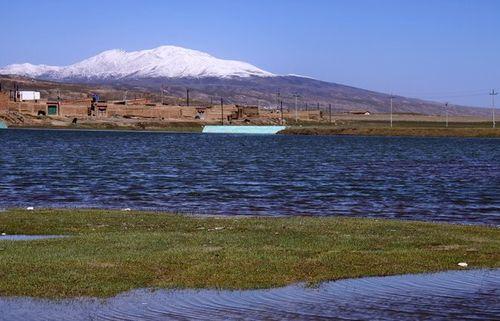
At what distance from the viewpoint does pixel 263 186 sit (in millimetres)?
45906

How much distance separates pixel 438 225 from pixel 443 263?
7.86 metres

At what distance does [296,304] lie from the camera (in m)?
15.1

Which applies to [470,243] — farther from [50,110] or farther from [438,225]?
[50,110]

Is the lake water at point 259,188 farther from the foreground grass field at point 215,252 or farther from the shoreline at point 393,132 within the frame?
the shoreline at point 393,132

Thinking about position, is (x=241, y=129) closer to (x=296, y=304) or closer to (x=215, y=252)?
(x=215, y=252)

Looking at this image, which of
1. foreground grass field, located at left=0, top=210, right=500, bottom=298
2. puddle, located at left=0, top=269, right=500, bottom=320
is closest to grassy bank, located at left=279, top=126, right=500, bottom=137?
foreground grass field, located at left=0, top=210, right=500, bottom=298

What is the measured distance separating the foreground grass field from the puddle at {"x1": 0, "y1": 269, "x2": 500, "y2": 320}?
2.02 ft

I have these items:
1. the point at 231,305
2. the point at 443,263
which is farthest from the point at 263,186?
the point at 231,305

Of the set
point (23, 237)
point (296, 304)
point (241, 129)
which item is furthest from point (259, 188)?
point (241, 129)

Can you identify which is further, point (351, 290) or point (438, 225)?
point (438, 225)

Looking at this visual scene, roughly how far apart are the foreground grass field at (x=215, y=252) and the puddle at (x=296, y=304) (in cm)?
62

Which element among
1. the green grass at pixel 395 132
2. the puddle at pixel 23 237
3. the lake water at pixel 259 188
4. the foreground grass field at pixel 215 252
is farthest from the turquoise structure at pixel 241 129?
the puddle at pixel 23 237

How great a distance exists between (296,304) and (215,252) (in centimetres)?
475

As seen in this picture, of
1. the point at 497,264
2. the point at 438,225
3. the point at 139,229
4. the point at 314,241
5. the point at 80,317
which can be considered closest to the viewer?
the point at 80,317
